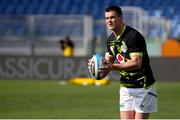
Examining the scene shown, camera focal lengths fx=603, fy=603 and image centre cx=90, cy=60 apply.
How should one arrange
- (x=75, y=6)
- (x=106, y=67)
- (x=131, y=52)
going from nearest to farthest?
(x=106, y=67)
(x=131, y=52)
(x=75, y=6)

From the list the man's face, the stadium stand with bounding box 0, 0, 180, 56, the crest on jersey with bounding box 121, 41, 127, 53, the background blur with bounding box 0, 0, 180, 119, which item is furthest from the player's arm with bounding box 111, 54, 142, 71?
the stadium stand with bounding box 0, 0, 180, 56

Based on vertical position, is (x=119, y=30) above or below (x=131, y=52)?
above

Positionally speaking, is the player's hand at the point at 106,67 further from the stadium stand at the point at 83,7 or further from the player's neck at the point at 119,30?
the stadium stand at the point at 83,7

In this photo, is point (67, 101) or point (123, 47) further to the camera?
point (67, 101)

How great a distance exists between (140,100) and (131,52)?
642mm

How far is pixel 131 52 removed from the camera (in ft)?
23.3

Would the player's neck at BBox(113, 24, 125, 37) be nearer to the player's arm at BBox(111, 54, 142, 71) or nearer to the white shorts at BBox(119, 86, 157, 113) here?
the player's arm at BBox(111, 54, 142, 71)

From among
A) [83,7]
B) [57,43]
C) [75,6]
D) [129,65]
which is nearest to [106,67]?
[129,65]

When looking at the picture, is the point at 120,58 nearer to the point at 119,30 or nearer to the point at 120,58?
the point at 120,58

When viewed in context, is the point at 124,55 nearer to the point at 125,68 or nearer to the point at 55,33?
the point at 125,68

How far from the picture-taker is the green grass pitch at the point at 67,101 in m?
13.4

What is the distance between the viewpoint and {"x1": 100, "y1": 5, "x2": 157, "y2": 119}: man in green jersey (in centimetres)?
696

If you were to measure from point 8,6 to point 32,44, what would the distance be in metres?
8.16

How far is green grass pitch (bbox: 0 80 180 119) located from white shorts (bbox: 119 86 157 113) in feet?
17.7
